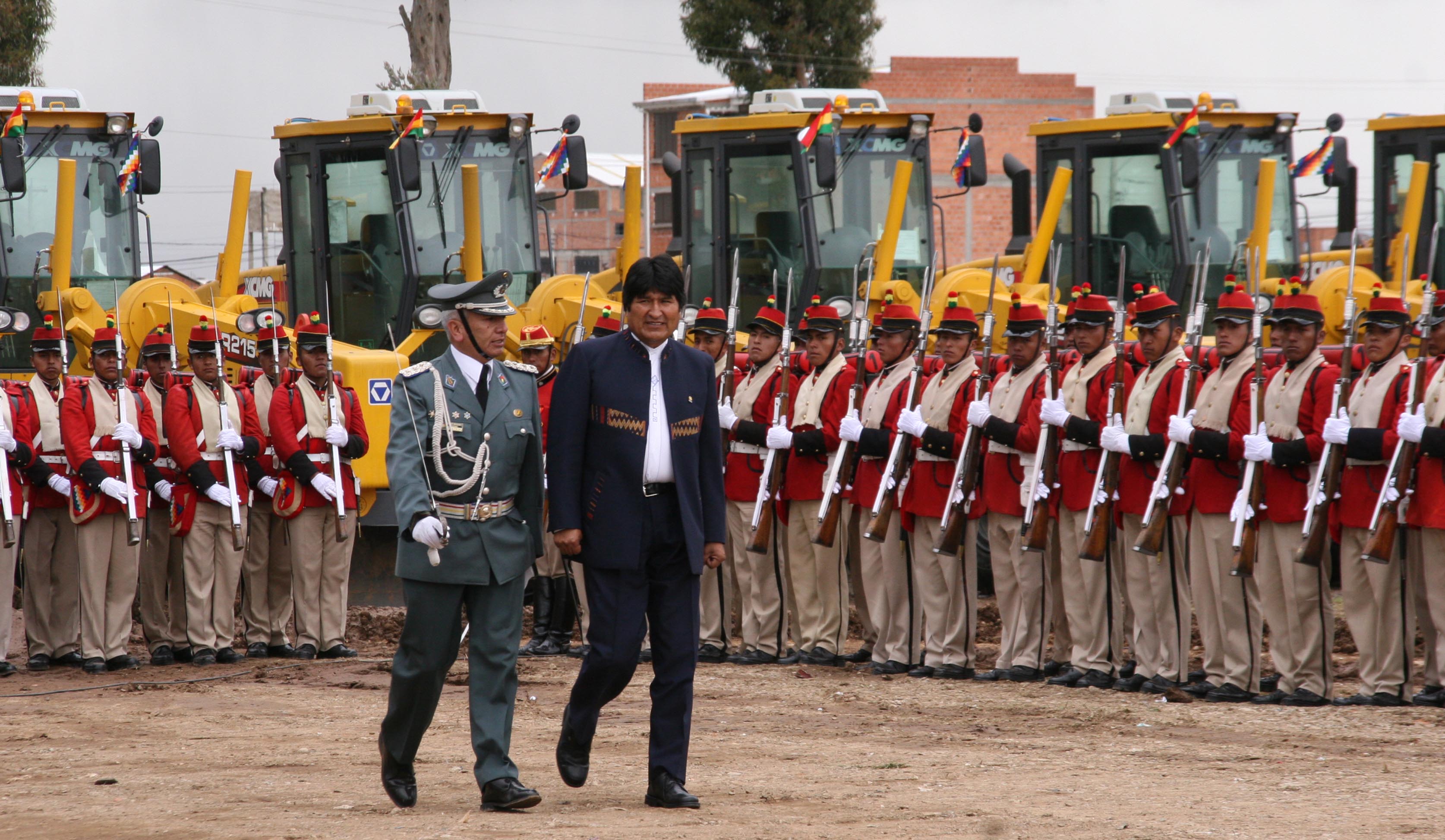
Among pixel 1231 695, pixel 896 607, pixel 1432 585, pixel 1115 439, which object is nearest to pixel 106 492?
pixel 896 607

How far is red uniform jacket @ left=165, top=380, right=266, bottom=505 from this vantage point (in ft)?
33.8

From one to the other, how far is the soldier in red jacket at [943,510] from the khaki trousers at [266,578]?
3.87m

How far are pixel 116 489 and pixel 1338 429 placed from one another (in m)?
6.50

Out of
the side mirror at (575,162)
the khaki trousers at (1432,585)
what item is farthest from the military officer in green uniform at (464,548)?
the side mirror at (575,162)

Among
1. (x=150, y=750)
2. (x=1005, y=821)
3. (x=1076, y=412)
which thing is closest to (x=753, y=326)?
(x=1076, y=412)

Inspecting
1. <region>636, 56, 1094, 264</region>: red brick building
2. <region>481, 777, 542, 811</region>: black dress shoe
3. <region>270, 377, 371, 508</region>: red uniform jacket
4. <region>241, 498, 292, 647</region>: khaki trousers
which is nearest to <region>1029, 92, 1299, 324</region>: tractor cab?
<region>270, 377, 371, 508</region>: red uniform jacket

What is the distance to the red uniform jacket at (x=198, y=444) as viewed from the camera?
10297 millimetres

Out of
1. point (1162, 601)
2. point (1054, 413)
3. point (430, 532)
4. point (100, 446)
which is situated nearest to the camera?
point (430, 532)

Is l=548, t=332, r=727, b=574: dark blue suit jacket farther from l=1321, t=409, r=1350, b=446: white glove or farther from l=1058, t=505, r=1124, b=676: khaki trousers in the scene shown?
l=1058, t=505, r=1124, b=676: khaki trousers

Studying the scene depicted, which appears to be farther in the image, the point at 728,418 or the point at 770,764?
the point at 728,418

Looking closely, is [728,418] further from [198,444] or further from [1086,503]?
[198,444]

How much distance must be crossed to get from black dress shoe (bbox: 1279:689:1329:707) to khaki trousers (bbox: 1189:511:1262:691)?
0.23 meters

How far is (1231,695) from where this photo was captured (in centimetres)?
848

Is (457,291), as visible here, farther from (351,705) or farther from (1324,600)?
(1324,600)
